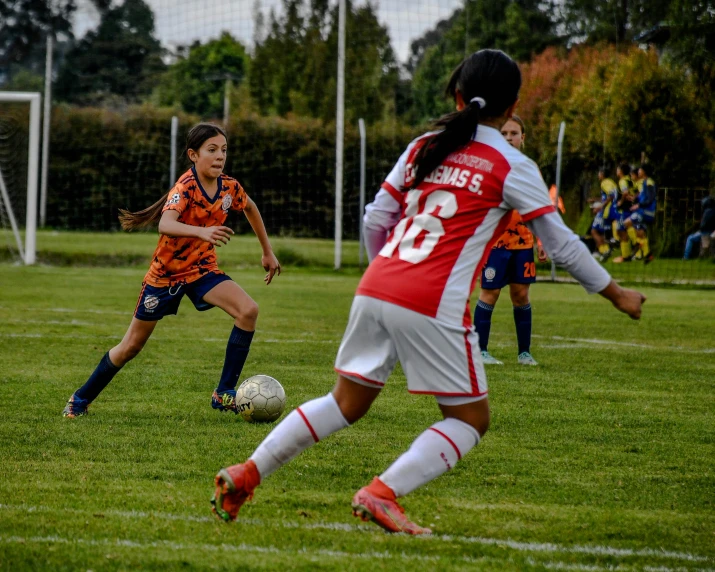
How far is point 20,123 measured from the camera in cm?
2372

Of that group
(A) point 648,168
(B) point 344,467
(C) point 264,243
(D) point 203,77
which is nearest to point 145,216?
(C) point 264,243

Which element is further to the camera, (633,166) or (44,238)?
(44,238)

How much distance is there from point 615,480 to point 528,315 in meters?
3.88

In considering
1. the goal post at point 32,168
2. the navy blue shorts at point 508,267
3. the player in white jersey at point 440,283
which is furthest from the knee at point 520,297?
the goal post at point 32,168

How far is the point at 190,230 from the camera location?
5273 mm

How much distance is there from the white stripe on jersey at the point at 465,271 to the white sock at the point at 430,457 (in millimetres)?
395

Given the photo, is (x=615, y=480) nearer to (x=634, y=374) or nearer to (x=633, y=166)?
(x=634, y=374)

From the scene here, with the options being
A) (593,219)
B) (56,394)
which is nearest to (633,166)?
(593,219)

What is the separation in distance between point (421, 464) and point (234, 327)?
2750 mm

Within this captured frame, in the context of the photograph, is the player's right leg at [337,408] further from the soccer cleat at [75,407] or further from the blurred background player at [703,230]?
the blurred background player at [703,230]

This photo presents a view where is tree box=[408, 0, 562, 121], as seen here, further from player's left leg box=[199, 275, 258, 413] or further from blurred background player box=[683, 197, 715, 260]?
player's left leg box=[199, 275, 258, 413]

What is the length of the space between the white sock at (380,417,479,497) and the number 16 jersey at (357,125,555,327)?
0.38 meters

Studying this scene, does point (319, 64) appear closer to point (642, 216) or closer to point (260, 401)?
point (642, 216)

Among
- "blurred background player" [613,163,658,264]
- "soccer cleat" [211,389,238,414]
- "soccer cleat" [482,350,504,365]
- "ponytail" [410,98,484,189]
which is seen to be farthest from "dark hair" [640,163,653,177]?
"ponytail" [410,98,484,189]
